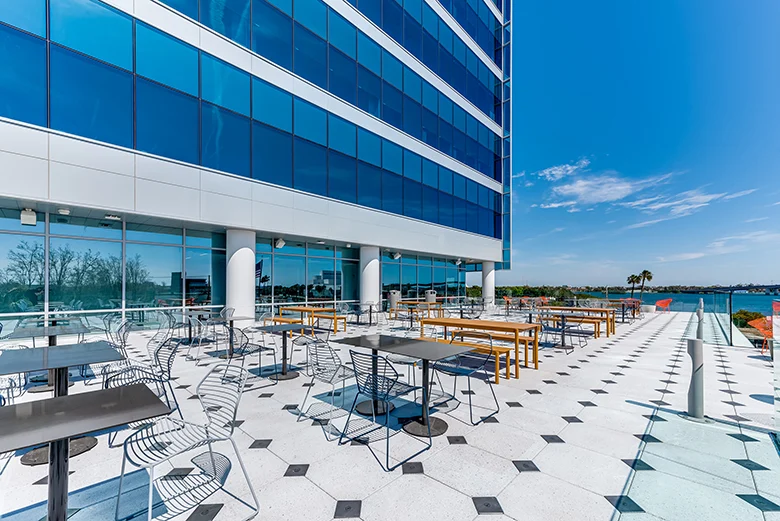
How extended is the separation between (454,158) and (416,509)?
19.0m

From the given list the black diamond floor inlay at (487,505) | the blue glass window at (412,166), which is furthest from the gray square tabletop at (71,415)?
the blue glass window at (412,166)

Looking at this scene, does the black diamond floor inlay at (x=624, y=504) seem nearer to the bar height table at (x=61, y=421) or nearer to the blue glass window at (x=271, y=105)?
the bar height table at (x=61, y=421)

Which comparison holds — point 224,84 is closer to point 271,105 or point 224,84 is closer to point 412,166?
point 271,105

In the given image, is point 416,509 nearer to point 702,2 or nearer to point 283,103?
point 283,103

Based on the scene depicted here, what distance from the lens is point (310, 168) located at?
1225 centimetres

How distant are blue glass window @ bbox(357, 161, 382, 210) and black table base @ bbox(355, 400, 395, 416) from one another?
1059cm

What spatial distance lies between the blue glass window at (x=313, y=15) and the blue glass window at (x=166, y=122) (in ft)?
17.9

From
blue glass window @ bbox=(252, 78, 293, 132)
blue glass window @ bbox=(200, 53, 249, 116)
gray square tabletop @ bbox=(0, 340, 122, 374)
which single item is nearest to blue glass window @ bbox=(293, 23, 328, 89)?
blue glass window @ bbox=(252, 78, 293, 132)

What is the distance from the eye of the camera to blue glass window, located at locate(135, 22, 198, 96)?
863 cm

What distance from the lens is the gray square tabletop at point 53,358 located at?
297 cm

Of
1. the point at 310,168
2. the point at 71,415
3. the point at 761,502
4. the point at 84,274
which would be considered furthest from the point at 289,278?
the point at 761,502

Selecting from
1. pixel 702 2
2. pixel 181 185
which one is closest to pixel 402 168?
pixel 181 185

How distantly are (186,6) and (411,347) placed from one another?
11.5 m

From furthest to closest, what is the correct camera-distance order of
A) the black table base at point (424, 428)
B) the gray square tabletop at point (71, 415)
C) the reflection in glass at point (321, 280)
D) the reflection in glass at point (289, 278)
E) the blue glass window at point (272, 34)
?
the reflection in glass at point (321, 280) < the reflection in glass at point (289, 278) < the blue glass window at point (272, 34) < the black table base at point (424, 428) < the gray square tabletop at point (71, 415)
